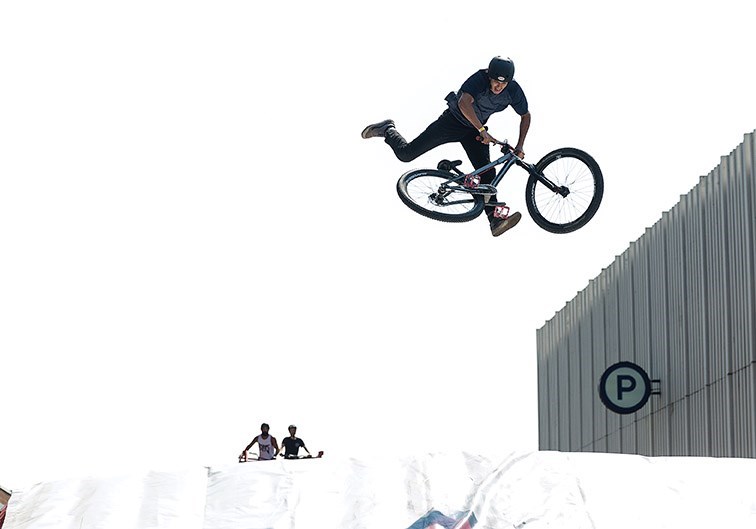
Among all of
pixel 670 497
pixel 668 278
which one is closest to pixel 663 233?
pixel 668 278

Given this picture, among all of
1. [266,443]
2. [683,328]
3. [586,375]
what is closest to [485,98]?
[266,443]

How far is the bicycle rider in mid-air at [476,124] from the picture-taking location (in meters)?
17.3

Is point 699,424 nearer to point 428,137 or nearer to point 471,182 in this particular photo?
point 471,182

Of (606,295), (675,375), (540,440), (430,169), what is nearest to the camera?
(430,169)

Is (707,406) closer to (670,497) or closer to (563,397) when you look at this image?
(563,397)

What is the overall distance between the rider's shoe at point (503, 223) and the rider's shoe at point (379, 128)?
1.69 meters

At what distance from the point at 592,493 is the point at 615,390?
18.1m

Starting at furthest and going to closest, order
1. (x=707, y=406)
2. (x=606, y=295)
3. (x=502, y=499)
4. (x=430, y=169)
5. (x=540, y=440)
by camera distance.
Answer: (x=540, y=440), (x=606, y=295), (x=707, y=406), (x=430, y=169), (x=502, y=499)

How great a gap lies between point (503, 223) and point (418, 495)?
5.40 metres

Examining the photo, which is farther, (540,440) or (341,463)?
(540,440)

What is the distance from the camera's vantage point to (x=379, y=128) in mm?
18906

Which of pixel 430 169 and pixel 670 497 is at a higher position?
pixel 430 169

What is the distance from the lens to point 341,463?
14391mm

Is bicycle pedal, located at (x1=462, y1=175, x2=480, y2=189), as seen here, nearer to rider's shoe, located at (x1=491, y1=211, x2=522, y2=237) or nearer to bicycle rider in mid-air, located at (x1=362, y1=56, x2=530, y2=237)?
bicycle rider in mid-air, located at (x1=362, y1=56, x2=530, y2=237)
